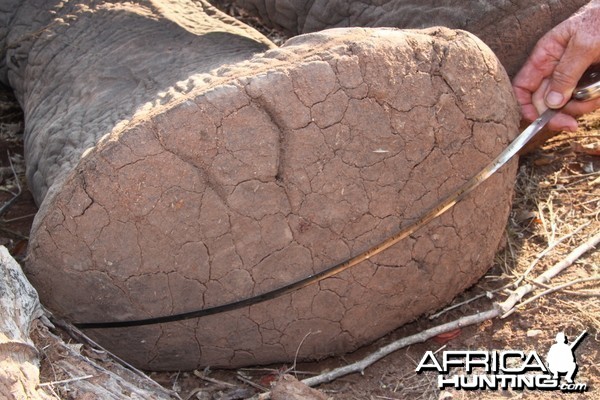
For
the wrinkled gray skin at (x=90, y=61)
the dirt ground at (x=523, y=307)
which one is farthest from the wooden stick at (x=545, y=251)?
the wrinkled gray skin at (x=90, y=61)

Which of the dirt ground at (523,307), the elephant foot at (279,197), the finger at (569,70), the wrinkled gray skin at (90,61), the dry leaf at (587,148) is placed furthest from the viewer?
the dry leaf at (587,148)

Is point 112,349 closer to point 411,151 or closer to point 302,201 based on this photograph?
point 302,201

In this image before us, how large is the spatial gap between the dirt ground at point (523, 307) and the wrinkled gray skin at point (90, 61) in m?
0.40

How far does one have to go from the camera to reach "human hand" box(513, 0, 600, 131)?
2.60 meters

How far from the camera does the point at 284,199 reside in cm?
218

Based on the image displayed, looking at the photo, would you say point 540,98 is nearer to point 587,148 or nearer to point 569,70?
point 569,70

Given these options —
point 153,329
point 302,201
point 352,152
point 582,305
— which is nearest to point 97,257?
point 153,329

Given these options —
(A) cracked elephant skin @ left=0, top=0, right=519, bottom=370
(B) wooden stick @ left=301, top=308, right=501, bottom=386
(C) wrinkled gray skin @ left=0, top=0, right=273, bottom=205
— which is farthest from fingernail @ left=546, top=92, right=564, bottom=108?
(C) wrinkled gray skin @ left=0, top=0, right=273, bottom=205

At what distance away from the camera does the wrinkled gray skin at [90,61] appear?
271 cm

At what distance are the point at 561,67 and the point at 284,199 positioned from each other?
40.4 inches

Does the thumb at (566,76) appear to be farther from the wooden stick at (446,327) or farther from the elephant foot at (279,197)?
the wooden stick at (446,327)

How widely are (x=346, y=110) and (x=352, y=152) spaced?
0.11 metres

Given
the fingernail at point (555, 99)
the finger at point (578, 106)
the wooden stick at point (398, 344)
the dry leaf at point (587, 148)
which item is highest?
the fingernail at point (555, 99)

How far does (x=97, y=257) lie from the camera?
7.14ft
